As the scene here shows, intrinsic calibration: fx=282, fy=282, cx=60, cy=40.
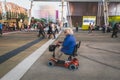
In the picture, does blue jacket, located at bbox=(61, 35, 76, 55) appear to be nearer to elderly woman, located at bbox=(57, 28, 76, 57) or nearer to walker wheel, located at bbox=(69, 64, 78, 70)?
elderly woman, located at bbox=(57, 28, 76, 57)

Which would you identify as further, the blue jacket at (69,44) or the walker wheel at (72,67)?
the blue jacket at (69,44)

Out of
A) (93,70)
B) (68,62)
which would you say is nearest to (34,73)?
(68,62)

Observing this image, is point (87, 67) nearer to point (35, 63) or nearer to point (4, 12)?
point (35, 63)

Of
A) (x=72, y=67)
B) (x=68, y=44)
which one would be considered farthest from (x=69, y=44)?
(x=72, y=67)

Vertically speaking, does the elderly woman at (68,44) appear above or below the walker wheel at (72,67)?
above

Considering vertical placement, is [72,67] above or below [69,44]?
below

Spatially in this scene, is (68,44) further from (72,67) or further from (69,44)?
(72,67)

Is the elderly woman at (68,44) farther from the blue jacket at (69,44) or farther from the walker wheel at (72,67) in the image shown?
the walker wheel at (72,67)

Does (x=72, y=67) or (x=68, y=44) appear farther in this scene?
(x=68, y=44)

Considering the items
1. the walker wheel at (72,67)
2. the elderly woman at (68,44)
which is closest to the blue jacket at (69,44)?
the elderly woman at (68,44)

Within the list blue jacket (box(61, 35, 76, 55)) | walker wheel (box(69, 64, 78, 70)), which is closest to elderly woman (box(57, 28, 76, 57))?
blue jacket (box(61, 35, 76, 55))

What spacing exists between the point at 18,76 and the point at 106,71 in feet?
9.81

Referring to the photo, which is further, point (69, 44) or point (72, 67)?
point (69, 44)

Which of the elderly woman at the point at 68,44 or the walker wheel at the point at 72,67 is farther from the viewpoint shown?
the elderly woman at the point at 68,44
